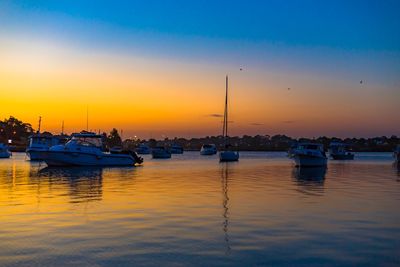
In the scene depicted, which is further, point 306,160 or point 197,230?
point 306,160

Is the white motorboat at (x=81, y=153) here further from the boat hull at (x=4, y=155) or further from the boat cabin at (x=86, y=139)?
the boat hull at (x=4, y=155)

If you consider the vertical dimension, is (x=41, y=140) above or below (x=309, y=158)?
above

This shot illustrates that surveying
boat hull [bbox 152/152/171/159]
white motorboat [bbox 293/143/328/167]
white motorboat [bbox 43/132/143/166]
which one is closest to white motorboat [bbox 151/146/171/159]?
boat hull [bbox 152/152/171/159]

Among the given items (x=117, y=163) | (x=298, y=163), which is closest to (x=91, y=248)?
(x=117, y=163)

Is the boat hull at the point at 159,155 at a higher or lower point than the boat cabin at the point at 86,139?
lower

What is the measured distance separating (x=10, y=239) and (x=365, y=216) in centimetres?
1315

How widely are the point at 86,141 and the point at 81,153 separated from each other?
7.65 feet

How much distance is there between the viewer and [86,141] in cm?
5959

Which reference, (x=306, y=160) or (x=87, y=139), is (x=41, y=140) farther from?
(x=306, y=160)

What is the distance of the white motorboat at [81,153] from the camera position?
187 ft

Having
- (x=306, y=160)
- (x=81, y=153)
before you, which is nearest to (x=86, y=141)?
(x=81, y=153)

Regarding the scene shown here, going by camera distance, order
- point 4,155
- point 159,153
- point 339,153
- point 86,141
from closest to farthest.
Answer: point 86,141 < point 4,155 < point 339,153 < point 159,153

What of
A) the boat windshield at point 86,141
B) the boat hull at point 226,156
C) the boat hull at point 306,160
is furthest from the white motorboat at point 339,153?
the boat windshield at point 86,141

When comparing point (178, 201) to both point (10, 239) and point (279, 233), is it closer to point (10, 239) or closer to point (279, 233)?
point (279, 233)
